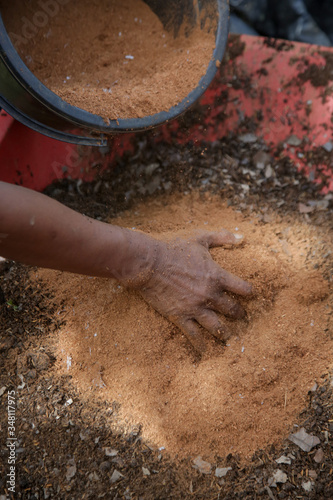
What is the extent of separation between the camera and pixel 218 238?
1.32 metres

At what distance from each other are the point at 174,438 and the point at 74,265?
54 centimetres

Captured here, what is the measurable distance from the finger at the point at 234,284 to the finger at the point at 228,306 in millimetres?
30

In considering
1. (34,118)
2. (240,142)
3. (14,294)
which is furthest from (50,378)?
(240,142)

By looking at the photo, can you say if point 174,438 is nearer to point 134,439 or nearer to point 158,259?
point 134,439

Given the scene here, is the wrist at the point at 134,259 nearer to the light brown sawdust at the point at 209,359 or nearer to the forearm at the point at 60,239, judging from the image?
the forearm at the point at 60,239

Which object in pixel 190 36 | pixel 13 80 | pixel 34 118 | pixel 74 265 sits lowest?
pixel 74 265

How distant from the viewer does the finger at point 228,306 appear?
47.2 inches

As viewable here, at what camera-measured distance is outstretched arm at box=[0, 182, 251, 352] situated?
2.98ft

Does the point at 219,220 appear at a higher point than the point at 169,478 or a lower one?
higher

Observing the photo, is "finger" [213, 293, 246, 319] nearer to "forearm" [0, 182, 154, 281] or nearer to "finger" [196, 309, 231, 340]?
"finger" [196, 309, 231, 340]

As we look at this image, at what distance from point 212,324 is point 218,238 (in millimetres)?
293

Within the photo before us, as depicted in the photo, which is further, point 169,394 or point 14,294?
point 14,294

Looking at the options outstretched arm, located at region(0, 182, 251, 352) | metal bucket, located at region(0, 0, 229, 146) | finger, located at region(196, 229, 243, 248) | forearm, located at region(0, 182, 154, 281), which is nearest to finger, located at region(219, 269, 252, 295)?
outstretched arm, located at region(0, 182, 251, 352)

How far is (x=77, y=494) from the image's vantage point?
1.05m
